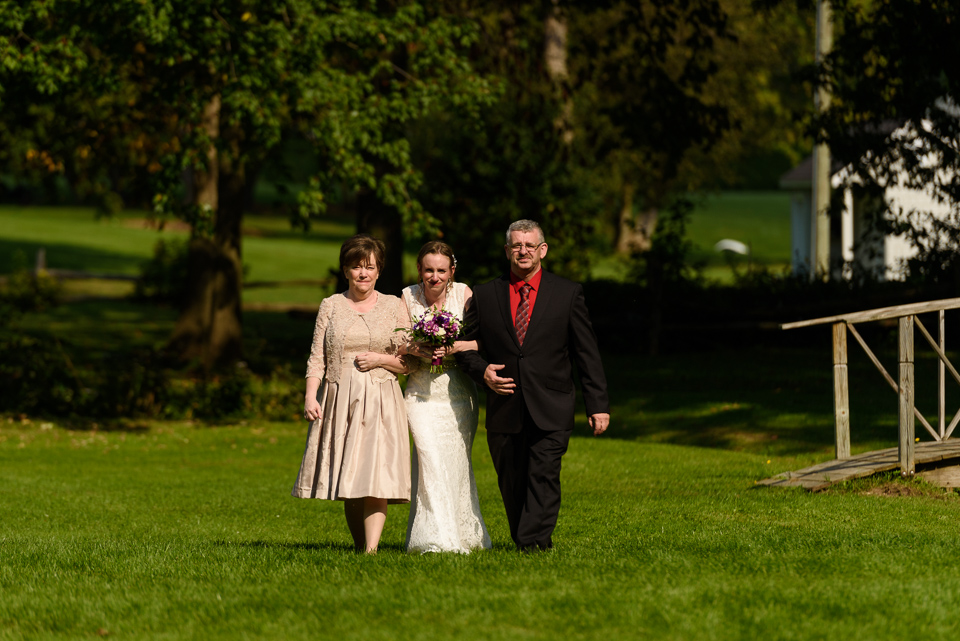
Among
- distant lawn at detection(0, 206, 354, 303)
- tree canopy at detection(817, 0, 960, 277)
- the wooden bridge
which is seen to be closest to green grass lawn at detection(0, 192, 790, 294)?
distant lawn at detection(0, 206, 354, 303)

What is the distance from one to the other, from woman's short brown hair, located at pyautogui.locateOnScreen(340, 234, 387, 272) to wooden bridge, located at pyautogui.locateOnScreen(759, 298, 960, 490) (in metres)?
3.91

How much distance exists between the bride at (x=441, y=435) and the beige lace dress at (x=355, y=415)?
5.2 inches

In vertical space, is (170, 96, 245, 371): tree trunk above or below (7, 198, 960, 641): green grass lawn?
above

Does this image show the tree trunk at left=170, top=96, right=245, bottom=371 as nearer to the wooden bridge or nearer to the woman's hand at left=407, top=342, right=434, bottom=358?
the wooden bridge

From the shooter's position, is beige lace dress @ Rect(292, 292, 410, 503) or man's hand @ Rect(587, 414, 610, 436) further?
beige lace dress @ Rect(292, 292, 410, 503)

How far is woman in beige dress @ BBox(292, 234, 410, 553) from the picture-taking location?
7.10 metres

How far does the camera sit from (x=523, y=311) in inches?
279

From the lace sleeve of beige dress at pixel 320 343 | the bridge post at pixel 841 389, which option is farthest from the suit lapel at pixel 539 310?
the bridge post at pixel 841 389

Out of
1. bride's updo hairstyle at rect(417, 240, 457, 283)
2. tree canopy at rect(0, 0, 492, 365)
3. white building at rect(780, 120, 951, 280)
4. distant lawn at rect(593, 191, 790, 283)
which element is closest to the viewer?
bride's updo hairstyle at rect(417, 240, 457, 283)

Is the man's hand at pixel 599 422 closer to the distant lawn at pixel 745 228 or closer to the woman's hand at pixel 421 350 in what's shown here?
the woman's hand at pixel 421 350

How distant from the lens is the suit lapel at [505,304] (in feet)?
23.1

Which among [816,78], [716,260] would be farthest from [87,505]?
[716,260]

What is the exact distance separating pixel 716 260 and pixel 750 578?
55182mm

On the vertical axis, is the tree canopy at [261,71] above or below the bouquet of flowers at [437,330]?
above
